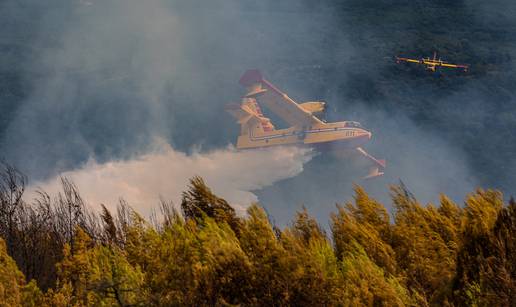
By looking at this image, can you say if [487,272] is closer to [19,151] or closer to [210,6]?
[19,151]

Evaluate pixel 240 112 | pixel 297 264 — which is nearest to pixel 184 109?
pixel 240 112

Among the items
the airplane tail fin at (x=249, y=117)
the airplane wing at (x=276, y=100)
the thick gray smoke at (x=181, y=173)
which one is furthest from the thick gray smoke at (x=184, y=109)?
the airplane wing at (x=276, y=100)

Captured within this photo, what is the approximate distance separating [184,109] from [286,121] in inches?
689

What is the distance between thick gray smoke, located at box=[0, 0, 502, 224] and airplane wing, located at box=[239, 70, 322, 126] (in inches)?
205

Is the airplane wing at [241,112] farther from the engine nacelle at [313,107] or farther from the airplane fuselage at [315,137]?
the engine nacelle at [313,107]

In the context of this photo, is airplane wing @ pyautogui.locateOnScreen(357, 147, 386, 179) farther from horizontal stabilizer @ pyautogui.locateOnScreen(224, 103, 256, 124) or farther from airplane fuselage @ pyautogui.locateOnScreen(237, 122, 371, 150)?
horizontal stabilizer @ pyautogui.locateOnScreen(224, 103, 256, 124)

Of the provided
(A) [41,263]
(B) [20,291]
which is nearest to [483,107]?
(A) [41,263]

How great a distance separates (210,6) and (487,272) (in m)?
109

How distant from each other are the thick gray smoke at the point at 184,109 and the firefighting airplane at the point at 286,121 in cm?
308

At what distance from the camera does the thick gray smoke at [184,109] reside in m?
92.6

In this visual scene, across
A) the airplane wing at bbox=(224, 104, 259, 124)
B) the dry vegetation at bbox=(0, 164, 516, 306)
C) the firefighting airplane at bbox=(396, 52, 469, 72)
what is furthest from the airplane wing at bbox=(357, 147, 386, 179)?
the dry vegetation at bbox=(0, 164, 516, 306)

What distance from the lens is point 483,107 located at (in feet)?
333

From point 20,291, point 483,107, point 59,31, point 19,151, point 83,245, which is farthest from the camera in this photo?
point 59,31

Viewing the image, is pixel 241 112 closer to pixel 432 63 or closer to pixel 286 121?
pixel 286 121
